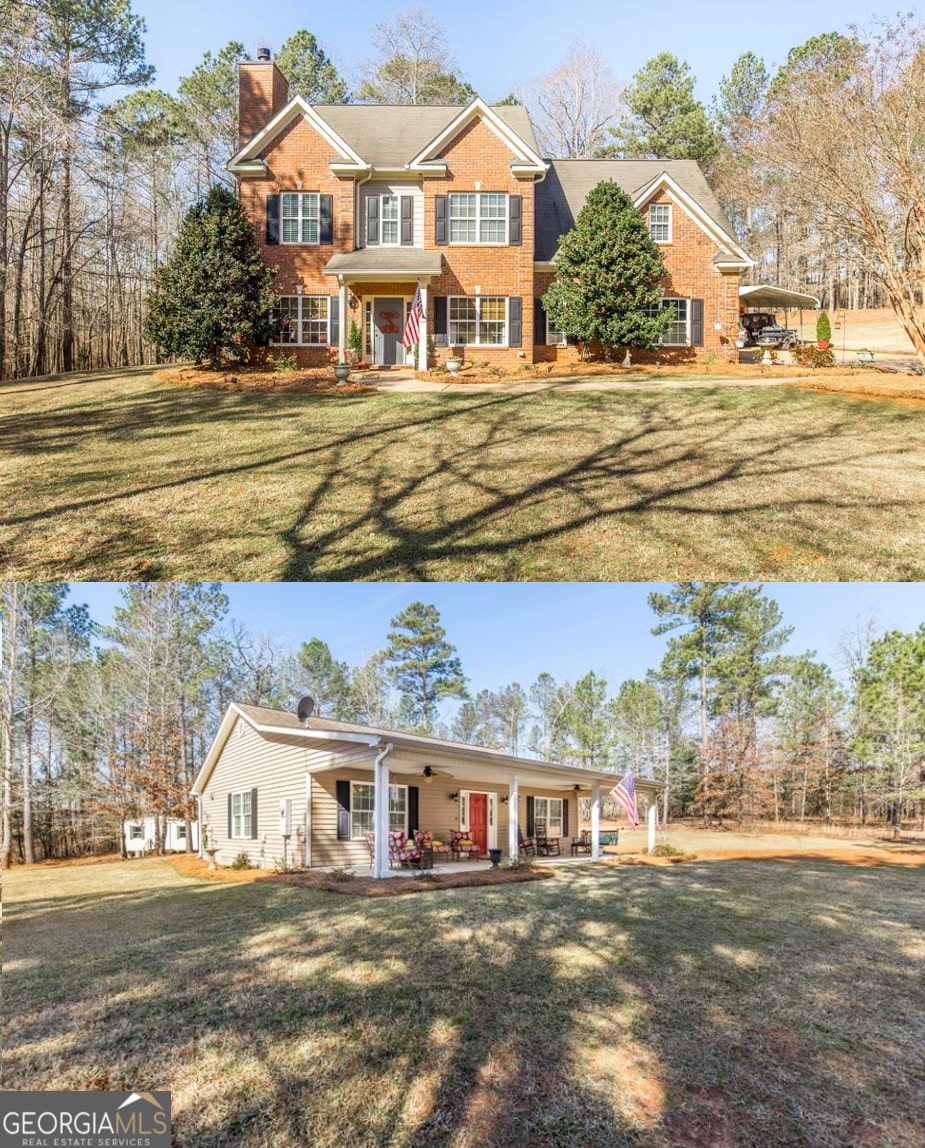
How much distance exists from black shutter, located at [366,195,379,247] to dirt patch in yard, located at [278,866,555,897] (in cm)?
1648

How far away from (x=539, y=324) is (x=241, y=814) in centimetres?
1500

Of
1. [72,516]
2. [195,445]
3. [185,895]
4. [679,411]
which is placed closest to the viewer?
[72,516]

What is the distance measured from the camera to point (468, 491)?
29.5 ft

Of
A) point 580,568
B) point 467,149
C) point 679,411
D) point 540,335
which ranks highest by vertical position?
point 467,149

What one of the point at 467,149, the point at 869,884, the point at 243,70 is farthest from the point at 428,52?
the point at 869,884

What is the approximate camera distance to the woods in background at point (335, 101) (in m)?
15.8

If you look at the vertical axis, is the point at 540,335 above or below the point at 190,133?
below

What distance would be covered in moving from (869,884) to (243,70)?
985 inches

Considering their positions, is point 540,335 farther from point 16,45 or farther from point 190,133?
point 190,133

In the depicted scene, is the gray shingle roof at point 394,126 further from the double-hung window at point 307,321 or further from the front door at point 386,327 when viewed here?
the double-hung window at point 307,321

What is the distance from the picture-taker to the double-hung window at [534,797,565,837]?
57.7ft

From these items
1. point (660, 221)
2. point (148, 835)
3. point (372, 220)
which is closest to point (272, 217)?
point (372, 220)

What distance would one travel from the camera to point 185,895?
32.6ft

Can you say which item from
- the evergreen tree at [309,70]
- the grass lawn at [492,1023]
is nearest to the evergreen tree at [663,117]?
the evergreen tree at [309,70]
